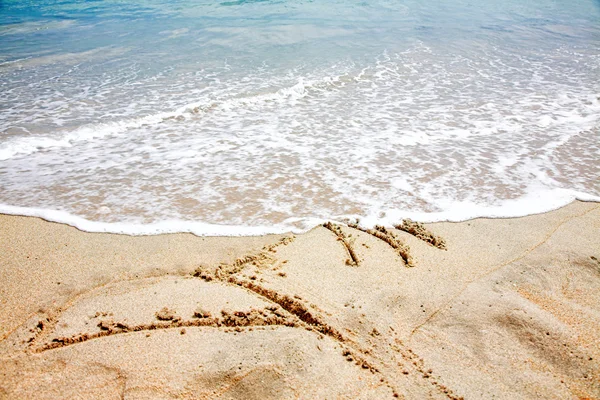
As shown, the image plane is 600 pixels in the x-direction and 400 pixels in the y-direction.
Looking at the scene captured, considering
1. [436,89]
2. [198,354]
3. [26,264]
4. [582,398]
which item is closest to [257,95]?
[436,89]

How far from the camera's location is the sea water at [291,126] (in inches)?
170

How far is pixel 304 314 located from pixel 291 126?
4212mm

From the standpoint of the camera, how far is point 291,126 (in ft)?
21.2

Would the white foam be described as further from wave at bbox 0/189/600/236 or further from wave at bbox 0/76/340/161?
wave at bbox 0/76/340/161

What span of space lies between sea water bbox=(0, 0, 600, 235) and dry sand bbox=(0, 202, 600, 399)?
0.44 metres

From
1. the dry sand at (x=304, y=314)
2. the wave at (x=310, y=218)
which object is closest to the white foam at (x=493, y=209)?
the wave at (x=310, y=218)

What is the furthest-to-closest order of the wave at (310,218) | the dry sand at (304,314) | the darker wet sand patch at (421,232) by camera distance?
the wave at (310,218) → the darker wet sand patch at (421,232) → the dry sand at (304,314)

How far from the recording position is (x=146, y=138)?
6.08m

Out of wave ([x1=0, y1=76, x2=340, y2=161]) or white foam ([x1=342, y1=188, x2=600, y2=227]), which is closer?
white foam ([x1=342, y1=188, x2=600, y2=227])

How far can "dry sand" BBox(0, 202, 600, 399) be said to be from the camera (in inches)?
90.7

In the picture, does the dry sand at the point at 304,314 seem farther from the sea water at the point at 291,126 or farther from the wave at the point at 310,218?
the sea water at the point at 291,126

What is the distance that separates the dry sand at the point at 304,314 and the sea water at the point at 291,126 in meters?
0.44

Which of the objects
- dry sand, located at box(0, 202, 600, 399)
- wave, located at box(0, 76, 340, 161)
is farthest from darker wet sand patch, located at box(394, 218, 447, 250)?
wave, located at box(0, 76, 340, 161)

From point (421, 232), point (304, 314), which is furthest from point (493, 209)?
point (304, 314)
